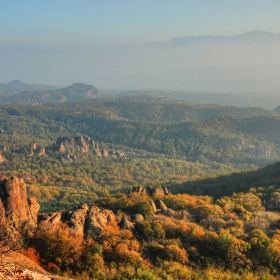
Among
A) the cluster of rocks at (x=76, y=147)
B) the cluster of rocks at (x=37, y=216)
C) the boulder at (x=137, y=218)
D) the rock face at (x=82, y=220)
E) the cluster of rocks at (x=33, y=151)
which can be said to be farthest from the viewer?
the cluster of rocks at (x=76, y=147)

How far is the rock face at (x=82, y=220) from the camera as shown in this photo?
31.1 metres

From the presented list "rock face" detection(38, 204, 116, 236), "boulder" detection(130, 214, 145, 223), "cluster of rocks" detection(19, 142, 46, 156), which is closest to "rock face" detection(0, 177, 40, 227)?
"rock face" detection(38, 204, 116, 236)

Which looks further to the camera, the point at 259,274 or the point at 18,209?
the point at 18,209

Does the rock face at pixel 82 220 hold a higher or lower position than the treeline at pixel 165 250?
Result: higher

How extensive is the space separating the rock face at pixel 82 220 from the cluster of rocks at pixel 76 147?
9914 cm

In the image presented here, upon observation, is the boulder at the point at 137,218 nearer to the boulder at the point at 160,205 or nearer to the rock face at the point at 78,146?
the boulder at the point at 160,205

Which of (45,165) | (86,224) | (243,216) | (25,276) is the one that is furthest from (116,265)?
(45,165)

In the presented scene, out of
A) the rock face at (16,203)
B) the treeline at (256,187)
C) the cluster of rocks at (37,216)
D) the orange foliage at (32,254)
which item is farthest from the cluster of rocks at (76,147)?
the orange foliage at (32,254)

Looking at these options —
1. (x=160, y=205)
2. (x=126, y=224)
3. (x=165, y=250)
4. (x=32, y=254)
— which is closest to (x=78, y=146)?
(x=160, y=205)

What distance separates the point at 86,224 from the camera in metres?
32.5

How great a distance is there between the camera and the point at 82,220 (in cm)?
3278

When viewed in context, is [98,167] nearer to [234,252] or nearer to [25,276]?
[234,252]

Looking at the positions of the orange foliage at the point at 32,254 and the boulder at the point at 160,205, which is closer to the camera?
the orange foliage at the point at 32,254

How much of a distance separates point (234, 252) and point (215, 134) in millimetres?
166465
